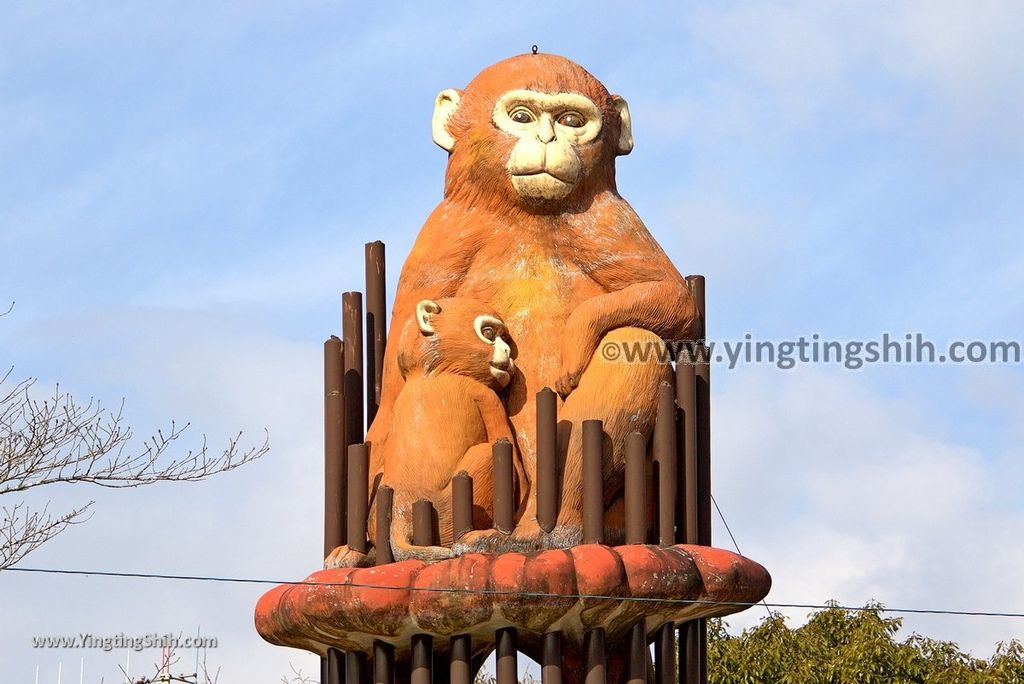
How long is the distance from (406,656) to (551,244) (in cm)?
296

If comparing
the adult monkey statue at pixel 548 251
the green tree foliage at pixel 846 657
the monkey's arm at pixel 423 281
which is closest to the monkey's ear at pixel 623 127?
the adult monkey statue at pixel 548 251

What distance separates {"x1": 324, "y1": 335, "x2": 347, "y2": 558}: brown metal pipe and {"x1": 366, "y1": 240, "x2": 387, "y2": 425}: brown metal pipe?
401mm

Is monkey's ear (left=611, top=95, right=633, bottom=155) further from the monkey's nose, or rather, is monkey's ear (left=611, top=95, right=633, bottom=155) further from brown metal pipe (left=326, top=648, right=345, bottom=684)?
brown metal pipe (left=326, top=648, right=345, bottom=684)

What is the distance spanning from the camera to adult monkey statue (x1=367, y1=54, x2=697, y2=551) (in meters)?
15.5

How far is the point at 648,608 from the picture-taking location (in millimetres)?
14625

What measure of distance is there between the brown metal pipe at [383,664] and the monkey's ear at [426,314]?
→ 209cm

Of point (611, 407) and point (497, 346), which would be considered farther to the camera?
point (497, 346)

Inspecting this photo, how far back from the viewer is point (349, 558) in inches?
604

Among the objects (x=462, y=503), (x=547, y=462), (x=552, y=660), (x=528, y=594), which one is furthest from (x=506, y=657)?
(x=547, y=462)

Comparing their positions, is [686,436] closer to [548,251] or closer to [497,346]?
[497,346]

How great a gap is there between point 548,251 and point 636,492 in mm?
1979

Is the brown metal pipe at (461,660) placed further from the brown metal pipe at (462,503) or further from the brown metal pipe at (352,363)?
the brown metal pipe at (352,363)

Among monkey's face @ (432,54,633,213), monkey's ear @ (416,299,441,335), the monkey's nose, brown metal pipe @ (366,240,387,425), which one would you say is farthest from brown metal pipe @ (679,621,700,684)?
the monkey's nose

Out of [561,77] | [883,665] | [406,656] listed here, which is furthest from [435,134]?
[883,665]
